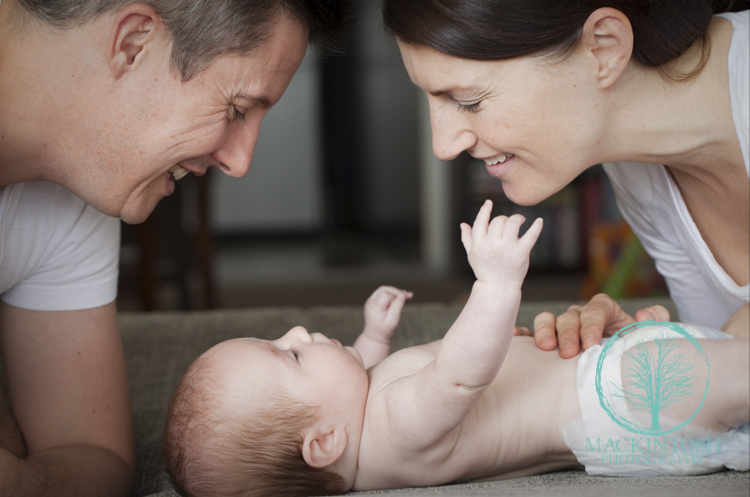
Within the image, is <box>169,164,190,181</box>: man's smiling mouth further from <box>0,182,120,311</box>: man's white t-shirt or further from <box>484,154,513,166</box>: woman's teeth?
<box>484,154,513,166</box>: woman's teeth

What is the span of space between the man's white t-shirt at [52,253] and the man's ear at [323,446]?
56cm

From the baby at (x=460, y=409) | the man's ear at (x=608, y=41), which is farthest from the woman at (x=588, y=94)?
the baby at (x=460, y=409)

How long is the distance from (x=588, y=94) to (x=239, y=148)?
61 centimetres

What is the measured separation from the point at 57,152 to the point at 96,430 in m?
0.53

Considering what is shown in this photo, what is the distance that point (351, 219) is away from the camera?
6188mm

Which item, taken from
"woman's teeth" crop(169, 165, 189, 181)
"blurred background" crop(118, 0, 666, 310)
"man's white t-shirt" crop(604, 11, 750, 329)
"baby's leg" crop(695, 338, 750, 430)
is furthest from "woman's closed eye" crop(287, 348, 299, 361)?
"blurred background" crop(118, 0, 666, 310)

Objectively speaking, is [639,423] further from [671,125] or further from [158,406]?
[158,406]

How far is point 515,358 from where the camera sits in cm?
120

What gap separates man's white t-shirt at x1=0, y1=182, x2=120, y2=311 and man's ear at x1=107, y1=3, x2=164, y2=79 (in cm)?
37

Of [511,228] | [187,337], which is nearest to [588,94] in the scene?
[511,228]

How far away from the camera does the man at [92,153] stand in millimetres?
1102

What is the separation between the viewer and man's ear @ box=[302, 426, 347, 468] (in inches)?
42.7

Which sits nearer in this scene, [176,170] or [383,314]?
[176,170]

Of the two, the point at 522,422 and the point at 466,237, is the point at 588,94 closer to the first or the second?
the point at 466,237
